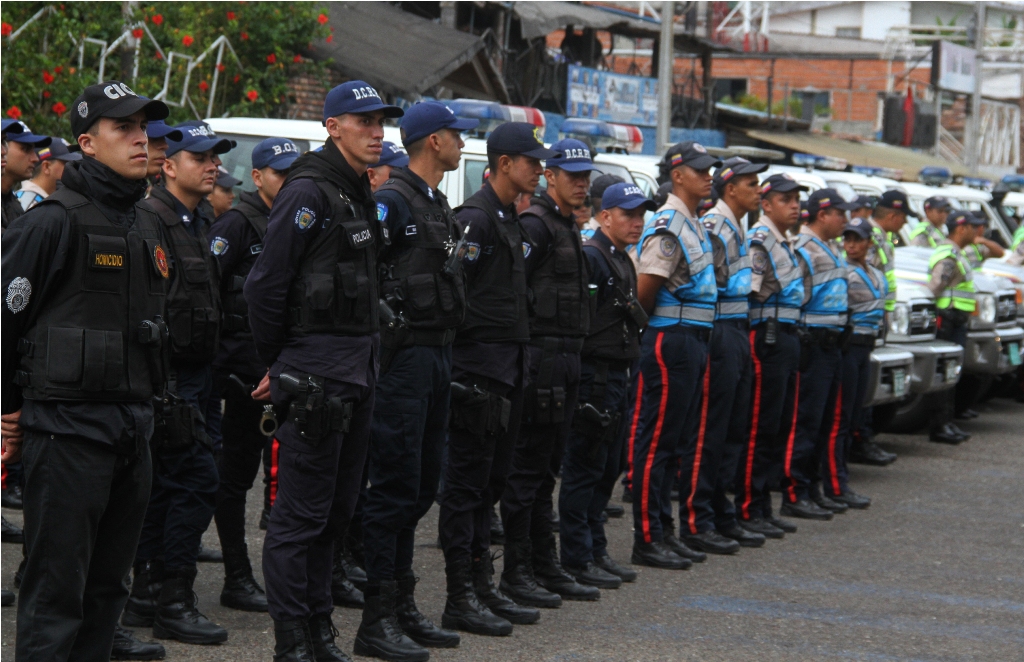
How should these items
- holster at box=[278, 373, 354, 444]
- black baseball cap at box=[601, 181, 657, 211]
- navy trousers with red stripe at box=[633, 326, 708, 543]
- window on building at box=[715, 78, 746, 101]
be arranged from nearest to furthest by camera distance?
1. holster at box=[278, 373, 354, 444]
2. black baseball cap at box=[601, 181, 657, 211]
3. navy trousers with red stripe at box=[633, 326, 708, 543]
4. window on building at box=[715, 78, 746, 101]

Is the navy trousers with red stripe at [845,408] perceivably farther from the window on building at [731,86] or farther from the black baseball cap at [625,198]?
the window on building at [731,86]

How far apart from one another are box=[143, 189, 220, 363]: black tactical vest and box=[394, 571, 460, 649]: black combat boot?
130cm

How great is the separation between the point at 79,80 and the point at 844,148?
19213 millimetres

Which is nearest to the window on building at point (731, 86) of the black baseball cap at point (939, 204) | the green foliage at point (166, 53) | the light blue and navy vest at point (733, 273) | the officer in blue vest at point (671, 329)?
the green foliage at point (166, 53)

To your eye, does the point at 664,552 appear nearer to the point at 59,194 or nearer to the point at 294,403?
the point at 294,403

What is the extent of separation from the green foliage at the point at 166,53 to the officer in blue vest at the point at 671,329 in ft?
21.1

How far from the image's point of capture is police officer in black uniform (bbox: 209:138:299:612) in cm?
650

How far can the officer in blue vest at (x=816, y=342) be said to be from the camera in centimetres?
923

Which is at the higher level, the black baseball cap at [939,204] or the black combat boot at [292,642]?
the black baseball cap at [939,204]

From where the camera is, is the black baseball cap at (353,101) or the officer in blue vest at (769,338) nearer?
the black baseball cap at (353,101)

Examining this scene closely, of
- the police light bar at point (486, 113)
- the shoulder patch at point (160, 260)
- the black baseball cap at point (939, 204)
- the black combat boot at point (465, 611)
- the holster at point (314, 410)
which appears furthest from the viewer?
the black baseball cap at point (939, 204)

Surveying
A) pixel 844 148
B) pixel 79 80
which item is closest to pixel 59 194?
pixel 79 80

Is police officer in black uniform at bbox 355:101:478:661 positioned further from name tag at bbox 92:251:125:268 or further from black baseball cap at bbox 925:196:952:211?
black baseball cap at bbox 925:196:952:211

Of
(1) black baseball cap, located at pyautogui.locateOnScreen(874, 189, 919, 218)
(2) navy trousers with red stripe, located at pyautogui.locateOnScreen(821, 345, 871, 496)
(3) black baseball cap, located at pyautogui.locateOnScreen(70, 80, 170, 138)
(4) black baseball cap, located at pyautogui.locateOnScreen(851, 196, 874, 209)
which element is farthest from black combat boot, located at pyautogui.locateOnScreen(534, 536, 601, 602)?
(1) black baseball cap, located at pyautogui.locateOnScreen(874, 189, 919, 218)
